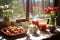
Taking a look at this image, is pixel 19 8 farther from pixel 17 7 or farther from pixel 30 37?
pixel 30 37

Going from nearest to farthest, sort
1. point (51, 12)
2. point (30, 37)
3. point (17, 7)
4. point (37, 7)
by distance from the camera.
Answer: point (30, 37) < point (51, 12) < point (17, 7) < point (37, 7)

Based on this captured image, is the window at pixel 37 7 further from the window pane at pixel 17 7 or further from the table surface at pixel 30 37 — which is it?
the table surface at pixel 30 37

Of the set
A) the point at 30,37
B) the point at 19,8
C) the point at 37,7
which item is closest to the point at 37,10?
the point at 37,7

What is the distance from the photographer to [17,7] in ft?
8.71

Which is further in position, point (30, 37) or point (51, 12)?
point (51, 12)

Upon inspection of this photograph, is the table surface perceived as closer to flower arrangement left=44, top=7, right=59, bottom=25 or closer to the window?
flower arrangement left=44, top=7, right=59, bottom=25

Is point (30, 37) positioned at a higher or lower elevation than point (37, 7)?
lower

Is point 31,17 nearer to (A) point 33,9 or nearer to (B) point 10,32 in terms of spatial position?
(A) point 33,9

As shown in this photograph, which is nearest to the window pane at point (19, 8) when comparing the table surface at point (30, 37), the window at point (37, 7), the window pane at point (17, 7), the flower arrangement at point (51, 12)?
the window pane at point (17, 7)

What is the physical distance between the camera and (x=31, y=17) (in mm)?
2768

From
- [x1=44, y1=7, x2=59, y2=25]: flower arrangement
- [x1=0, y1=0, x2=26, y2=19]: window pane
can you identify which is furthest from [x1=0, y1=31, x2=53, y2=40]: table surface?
[x1=0, y1=0, x2=26, y2=19]: window pane

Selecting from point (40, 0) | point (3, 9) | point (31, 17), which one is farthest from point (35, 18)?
point (3, 9)

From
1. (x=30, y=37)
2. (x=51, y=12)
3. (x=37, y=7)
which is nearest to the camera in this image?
(x=30, y=37)

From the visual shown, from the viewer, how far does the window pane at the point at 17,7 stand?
2.58 metres
